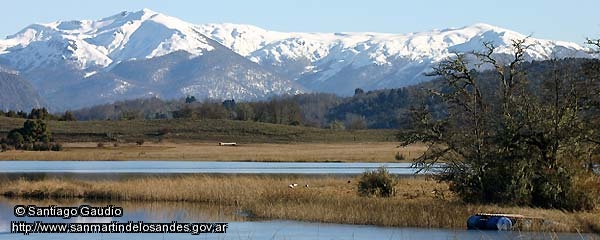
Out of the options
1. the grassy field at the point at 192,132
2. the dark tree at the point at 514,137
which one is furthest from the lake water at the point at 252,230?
the grassy field at the point at 192,132

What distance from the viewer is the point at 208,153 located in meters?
120

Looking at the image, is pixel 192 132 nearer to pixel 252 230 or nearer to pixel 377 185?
pixel 377 185

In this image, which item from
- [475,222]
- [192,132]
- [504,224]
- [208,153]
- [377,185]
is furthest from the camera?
[192,132]

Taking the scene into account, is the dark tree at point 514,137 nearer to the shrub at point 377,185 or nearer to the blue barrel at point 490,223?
the shrub at point 377,185

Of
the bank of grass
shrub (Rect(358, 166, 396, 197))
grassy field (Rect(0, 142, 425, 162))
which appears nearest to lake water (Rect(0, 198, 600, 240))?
the bank of grass

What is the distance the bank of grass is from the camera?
41.7m

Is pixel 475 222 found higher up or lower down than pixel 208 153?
higher up

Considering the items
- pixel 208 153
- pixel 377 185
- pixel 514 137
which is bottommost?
pixel 208 153

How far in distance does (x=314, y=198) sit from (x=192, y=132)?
10750 cm

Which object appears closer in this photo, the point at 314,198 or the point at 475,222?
the point at 475,222

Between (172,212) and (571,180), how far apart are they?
661 inches

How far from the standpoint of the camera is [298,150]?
131000 millimetres

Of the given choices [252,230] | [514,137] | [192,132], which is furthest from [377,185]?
[192,132]

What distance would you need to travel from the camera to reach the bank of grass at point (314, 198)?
41719 millimetres
